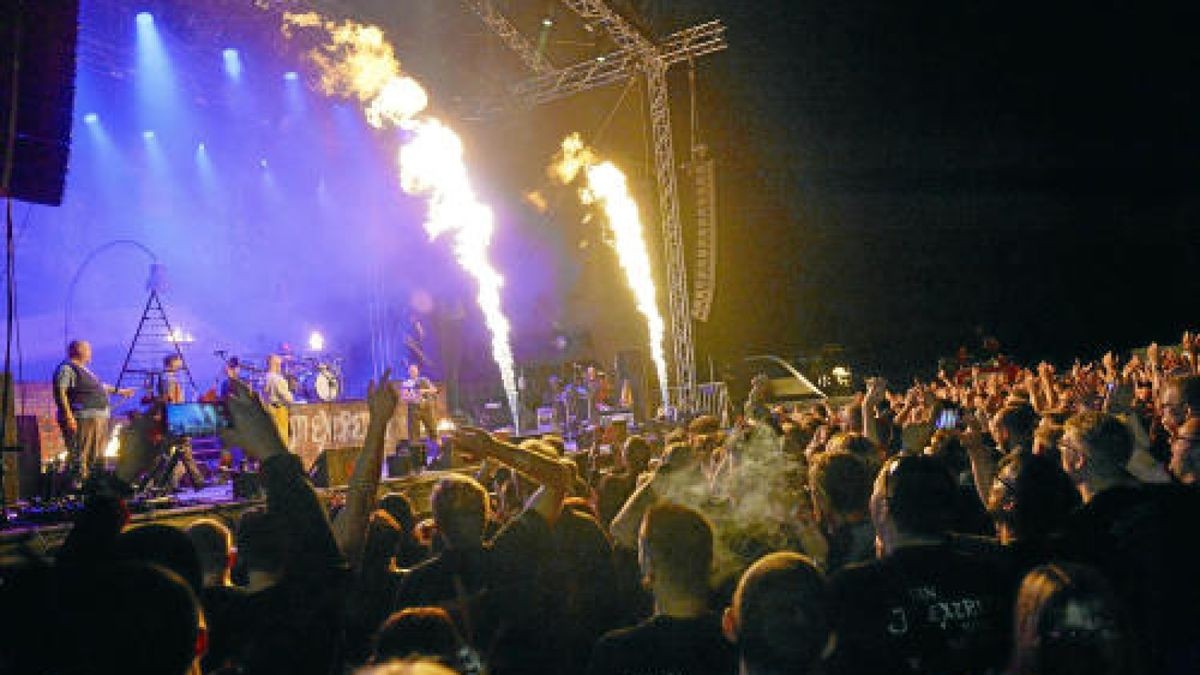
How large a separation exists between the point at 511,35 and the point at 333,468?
10.8 metres

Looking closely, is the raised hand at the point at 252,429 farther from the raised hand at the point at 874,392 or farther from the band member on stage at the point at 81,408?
the band member on stage at the point at 81,408

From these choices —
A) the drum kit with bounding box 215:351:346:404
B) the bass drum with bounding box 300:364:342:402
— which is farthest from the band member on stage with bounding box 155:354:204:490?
the bass drum with bounding box 300:364:342:402

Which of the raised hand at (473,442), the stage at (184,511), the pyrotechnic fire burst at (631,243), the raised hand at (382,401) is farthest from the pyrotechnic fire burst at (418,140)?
the raised hand at (382,401)

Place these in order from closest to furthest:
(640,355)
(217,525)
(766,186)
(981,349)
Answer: (217,525), (640,355), (981,349), (766,186)

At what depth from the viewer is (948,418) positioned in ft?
27.5

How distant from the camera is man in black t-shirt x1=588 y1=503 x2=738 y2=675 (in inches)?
105

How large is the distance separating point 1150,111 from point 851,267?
9085 millimetres

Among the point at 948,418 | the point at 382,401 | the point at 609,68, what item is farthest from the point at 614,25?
the point at 382,401

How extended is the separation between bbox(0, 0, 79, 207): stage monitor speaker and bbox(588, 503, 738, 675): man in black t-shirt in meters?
5.31

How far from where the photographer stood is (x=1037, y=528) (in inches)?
126

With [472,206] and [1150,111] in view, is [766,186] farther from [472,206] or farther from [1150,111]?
[1150,111]

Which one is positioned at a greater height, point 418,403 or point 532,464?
point 418,403

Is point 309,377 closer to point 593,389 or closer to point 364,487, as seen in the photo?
point 593,389

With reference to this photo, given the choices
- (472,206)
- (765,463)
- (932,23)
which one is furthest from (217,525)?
(932,23)
